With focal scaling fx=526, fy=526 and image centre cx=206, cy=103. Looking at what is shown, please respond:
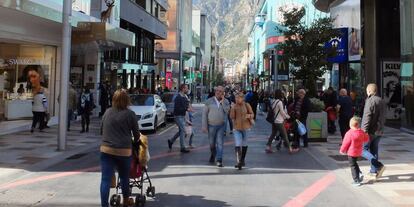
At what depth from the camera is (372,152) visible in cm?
1056

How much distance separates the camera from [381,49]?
27266mm

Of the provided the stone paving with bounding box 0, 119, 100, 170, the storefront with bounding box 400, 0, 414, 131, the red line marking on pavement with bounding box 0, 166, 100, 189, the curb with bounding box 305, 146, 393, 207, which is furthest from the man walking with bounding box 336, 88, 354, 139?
the red line marking on pavement with bounding box 0, 166, 100, 189

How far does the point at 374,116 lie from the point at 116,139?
5.48 metres

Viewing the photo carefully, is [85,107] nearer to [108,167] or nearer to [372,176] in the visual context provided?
[372,176]

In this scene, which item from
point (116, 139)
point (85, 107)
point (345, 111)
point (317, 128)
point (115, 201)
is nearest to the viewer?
point (116, 139)

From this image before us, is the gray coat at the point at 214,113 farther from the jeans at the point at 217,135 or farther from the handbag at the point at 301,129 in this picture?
the handbag at the point at 301,129

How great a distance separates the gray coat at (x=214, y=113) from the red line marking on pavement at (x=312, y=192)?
8.67 ft

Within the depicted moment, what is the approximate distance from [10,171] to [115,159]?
15.0 feet

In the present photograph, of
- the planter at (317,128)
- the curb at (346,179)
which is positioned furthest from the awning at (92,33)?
the curb at (346,179)

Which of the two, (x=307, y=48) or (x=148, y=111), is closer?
(x=148, y=111)

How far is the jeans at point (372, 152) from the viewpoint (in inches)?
393

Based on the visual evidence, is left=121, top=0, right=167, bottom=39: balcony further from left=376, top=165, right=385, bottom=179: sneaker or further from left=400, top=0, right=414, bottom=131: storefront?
left=376, top=165, right=385, bottom=179: sneaker

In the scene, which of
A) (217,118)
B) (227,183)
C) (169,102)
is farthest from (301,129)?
(169,102)

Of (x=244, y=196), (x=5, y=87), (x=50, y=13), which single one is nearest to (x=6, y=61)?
(x=5, y=87)
